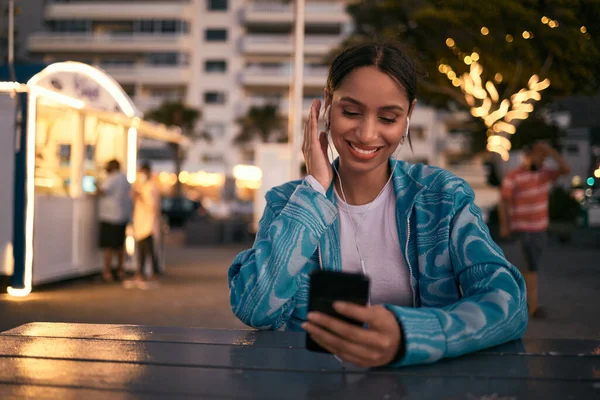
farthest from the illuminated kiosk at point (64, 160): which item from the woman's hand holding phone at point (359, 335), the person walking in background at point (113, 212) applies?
the woman's hand holding phone at point (359, 335)

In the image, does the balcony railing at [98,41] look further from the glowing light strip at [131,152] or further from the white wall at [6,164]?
the white wall at [6,164]

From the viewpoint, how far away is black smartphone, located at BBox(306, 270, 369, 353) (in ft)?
4.57

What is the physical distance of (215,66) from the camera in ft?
187

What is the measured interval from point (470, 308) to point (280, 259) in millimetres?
534

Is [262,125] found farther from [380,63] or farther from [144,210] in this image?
[380,63]

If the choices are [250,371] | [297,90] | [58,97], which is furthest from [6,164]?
[250,371]

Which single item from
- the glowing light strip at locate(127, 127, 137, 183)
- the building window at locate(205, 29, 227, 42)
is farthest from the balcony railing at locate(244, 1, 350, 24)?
the glowing light strip at locate(127, 127, 137, 183)

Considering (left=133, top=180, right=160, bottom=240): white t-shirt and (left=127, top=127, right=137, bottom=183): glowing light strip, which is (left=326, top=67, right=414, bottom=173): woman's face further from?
(left=127, top=127, right=137, bottom=183): glowing light strip

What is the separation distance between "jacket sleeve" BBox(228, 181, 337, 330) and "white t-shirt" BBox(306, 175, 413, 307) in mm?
139

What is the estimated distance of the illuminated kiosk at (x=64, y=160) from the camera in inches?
377

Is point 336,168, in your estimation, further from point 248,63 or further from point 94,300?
point 248,63

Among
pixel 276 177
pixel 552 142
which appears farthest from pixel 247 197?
pixel 276 177

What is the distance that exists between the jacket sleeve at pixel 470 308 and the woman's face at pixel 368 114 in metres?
0.26

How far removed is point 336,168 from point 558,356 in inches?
39.1
